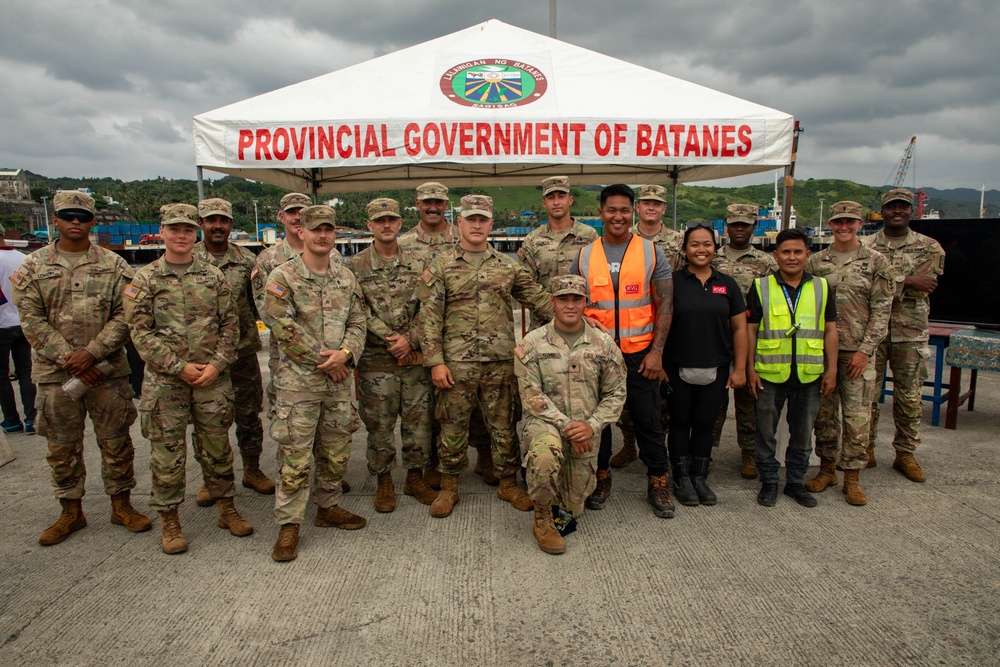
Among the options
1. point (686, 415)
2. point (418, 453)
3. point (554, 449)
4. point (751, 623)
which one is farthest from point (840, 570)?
point (418, 453)

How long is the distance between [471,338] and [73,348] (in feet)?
7.98

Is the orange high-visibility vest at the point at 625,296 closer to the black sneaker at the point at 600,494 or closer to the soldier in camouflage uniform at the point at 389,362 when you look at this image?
the black sneaker at the point at 600,494

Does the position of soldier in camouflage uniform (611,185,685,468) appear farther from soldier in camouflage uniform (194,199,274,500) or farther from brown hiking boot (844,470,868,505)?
soldier in camouflage uniform (194,199,274,500)

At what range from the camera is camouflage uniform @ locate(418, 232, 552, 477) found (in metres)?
3.73

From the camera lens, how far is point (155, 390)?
131 inches

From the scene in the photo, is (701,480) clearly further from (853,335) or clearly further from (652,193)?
(652,193)

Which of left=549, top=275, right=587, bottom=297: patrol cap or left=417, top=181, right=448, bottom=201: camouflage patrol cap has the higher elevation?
left=417, top=181, right=448, bottom=201: camouflage patrol cap

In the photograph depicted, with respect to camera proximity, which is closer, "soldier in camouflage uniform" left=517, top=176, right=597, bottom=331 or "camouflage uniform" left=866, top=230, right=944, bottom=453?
"soldier in camouflage uniform" left=517, top=176, right=597, bottom=331

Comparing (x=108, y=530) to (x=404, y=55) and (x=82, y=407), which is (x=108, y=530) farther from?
(x=404, y=55)

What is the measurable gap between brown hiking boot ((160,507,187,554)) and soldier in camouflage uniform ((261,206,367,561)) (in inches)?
22.3

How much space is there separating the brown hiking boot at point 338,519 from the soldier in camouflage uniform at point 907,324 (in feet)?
12.3

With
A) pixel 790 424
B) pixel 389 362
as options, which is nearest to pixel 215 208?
pixel 389 362

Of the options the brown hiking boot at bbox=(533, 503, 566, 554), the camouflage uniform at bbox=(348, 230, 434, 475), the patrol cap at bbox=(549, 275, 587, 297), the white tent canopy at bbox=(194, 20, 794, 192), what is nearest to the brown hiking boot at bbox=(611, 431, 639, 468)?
the brown hiking boot at bbox=(533, 503, 566, 554)

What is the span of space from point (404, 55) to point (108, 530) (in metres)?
4.68
